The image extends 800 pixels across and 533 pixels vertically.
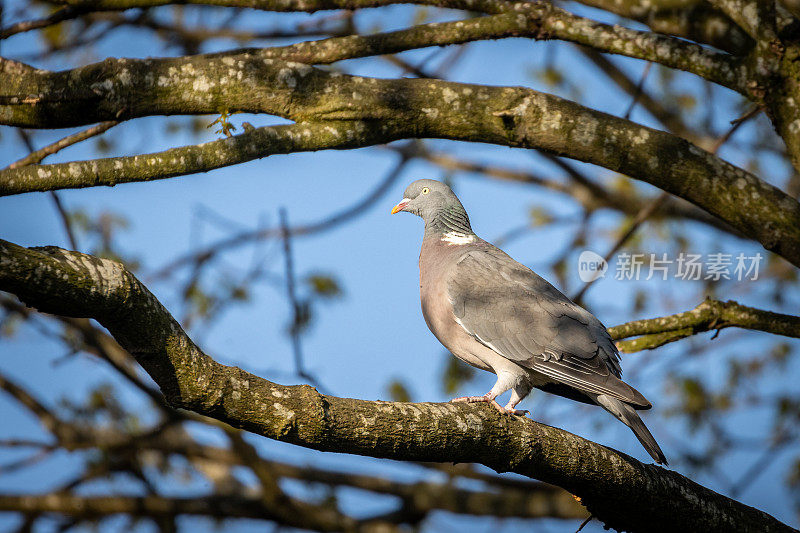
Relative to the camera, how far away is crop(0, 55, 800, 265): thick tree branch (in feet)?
12.1

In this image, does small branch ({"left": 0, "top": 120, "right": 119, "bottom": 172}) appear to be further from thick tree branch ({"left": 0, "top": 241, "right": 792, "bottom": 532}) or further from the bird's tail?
the bird's tail

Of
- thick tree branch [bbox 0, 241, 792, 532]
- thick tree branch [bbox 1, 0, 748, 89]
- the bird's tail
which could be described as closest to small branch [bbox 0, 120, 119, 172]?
thick tree branch [bbox 1, 0, 748, 89]

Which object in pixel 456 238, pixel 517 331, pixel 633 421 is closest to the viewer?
pixel 633 421

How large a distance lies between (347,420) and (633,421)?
1.70 m

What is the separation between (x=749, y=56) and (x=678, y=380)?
13.9 feet

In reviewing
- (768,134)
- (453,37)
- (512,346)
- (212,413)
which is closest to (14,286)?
(212,413)

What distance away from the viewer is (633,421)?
12.6ft

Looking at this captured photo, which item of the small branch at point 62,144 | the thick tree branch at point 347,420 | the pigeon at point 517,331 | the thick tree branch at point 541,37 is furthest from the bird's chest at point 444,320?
the small branch at point 62,144

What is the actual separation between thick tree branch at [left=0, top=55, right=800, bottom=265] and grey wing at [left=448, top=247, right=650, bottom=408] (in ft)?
2.47

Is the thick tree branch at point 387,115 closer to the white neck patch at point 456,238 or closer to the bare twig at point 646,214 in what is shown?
the bare twig at point 646,214

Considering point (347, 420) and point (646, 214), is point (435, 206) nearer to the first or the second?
point (646, 214)

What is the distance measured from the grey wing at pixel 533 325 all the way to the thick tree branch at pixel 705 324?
163 millimetres

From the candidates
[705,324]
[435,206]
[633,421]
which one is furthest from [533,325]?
[435,206]

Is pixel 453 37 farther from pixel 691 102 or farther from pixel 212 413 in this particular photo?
pixel 691 102
